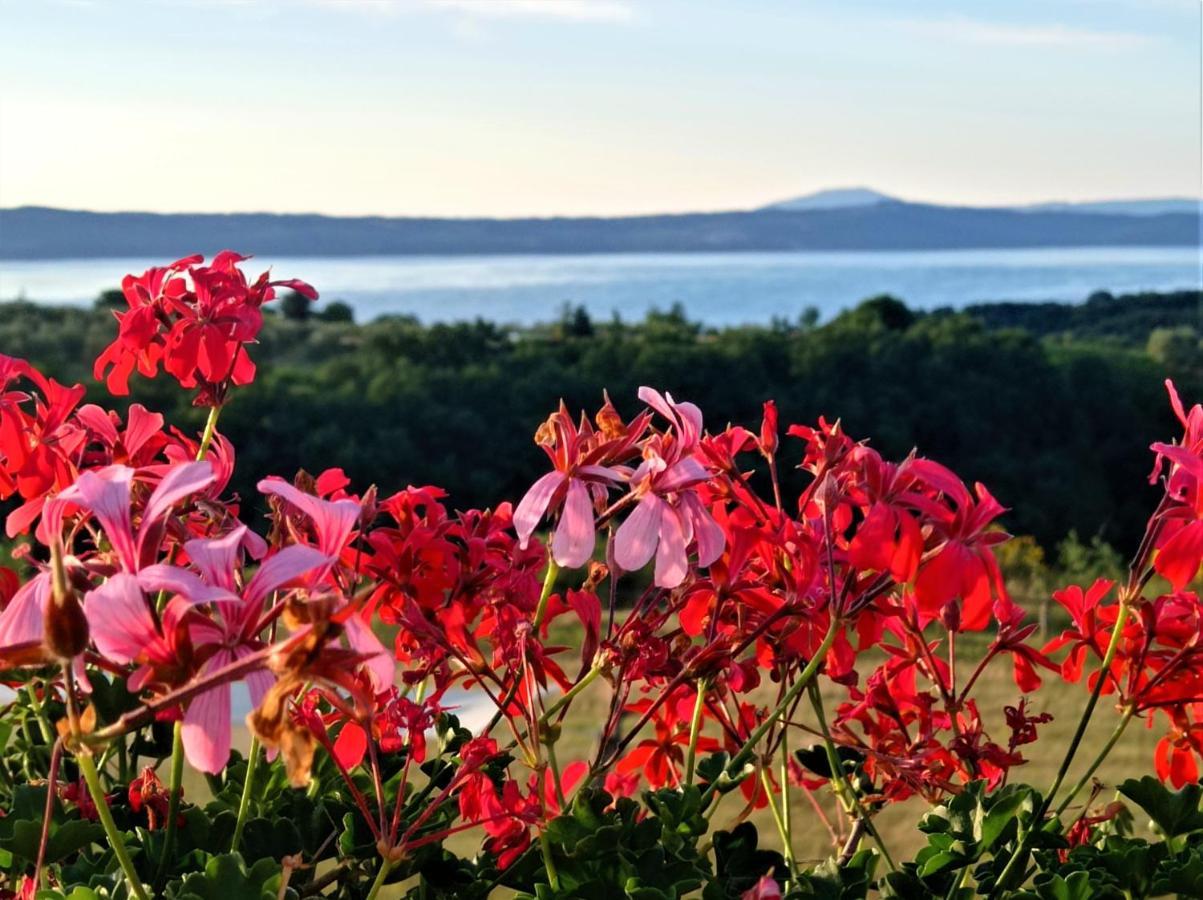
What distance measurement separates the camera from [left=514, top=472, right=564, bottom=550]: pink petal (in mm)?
638

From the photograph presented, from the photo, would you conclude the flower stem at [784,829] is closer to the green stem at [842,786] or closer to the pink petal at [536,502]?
the green stem at [842,786]

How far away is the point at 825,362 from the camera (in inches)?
434

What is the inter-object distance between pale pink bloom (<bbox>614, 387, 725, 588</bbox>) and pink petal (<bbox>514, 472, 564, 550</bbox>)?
4 centimetres

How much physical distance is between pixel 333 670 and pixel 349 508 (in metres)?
0.11

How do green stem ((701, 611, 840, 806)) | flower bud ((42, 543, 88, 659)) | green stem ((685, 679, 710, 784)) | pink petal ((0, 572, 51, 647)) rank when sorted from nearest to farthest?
flower bud ((42, 543, 88, 659))
pink petal ((0, 572, 51, 647))
green stem ((701, 611, 840, 806))
green stem ((685, 679, 710, 784))

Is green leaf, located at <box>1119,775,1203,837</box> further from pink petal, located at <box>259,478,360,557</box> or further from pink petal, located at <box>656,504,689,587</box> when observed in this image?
pink petal, located at <box>259,478,360,557</box>

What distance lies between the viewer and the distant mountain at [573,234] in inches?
551

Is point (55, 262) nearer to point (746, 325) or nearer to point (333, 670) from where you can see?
point (746, 325)

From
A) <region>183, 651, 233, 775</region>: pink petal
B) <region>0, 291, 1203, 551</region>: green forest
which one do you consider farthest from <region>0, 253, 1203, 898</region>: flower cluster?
<region>0, 291, 1203, 551</region>: green forest

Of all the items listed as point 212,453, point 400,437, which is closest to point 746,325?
point 400,437

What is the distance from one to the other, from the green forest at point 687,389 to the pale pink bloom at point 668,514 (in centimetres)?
762

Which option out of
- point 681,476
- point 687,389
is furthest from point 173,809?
point 687,389

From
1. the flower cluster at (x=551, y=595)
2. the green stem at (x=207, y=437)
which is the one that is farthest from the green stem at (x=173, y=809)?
the green stem at (x=207, y=437)

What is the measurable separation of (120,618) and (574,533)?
243 mm
